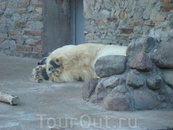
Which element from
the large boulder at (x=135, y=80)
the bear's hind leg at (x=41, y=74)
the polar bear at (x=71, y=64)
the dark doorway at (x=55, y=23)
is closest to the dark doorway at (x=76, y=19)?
the dark doorway at (x=55, y=23)

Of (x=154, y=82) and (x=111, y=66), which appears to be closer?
(x=154, y=82)

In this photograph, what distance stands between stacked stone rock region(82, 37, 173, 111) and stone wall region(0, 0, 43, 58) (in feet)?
13.3

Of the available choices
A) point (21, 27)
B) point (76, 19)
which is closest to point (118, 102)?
point (21, 27)

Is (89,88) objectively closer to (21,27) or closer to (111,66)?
(111,66)

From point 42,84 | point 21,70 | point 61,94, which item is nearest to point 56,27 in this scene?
point 21,70

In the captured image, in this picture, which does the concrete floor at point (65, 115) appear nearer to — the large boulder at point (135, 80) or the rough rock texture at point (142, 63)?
the large boulder at point (135, 80)

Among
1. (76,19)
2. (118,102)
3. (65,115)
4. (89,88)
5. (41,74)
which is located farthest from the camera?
(76,19)

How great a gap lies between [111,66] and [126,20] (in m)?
2.83

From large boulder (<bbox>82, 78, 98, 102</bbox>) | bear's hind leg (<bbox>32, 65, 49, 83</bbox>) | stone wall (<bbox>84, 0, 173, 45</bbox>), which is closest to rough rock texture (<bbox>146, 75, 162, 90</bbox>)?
large boulder (<bbox>82, 78, 98, 102</bbox>)

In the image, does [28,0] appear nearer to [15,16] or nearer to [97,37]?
[15,16]

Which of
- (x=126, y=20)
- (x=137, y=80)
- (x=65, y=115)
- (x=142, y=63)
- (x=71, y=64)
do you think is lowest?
(x=65, y=115)

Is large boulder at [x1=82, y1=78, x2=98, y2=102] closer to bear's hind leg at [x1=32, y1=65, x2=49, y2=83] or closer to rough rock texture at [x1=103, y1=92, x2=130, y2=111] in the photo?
rough rock texture at [x1=103, y1=92, x2=130, y2=111]

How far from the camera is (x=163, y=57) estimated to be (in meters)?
3.10

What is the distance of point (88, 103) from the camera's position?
320cm
